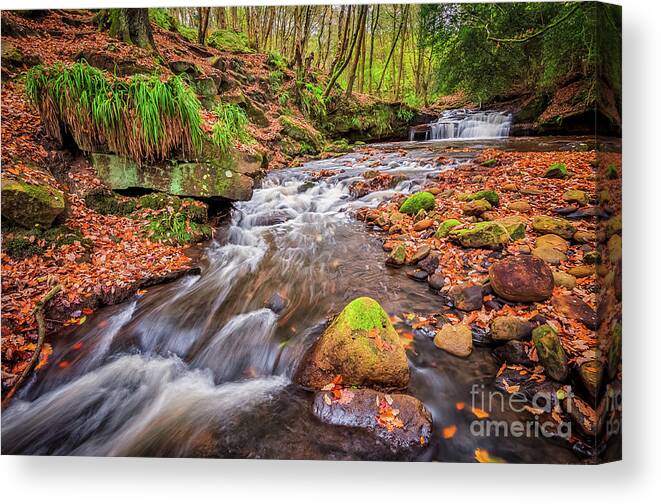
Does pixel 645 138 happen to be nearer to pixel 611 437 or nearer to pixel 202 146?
pixel 611 437

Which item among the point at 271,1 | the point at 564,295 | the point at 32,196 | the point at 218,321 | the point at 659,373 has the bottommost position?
the point at 659,373

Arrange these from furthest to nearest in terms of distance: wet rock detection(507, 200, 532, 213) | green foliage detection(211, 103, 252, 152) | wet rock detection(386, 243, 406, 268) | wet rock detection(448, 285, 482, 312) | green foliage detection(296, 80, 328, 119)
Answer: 1. green foliage detection(296, 80, 328, 119)
2. green foliage detection(211, 103, 252, 152)
3. wet rock detection(386, 243, 406, 268)
4. wet rock detection(507, 200, 532, 213)
5. wet rock detection(448, 285, 482, 312)

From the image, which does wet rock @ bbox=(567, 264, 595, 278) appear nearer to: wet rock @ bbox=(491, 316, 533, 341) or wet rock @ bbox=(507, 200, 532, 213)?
wet rock @ bbox=(491, 316, 533, 341)

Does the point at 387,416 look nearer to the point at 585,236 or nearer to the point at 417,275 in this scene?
the point at 417,275

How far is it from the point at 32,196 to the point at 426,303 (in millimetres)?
3335

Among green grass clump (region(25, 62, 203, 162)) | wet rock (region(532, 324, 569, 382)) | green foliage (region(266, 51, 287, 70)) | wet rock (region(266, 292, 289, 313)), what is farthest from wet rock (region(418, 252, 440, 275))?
green foliage (region(266, 51, 287, 70))

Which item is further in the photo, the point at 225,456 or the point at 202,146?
the point at 202,146

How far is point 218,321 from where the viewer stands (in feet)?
7.95

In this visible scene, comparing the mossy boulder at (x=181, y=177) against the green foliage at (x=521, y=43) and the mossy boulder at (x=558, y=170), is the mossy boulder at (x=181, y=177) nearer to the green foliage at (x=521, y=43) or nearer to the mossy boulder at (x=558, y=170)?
the green foliage at (x=521, y=43)

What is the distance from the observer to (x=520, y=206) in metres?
2.48

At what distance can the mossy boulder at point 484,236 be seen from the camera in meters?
2.42

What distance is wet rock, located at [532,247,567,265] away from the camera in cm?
211

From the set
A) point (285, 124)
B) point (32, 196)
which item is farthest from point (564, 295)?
point (285, 124)

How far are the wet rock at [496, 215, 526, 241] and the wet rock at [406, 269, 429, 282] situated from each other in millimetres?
743
